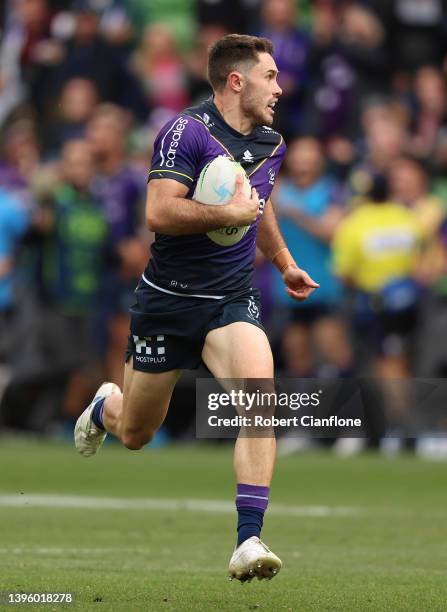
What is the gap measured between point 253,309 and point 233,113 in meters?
0.99

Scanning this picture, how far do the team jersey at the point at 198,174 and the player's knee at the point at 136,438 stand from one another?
834 mm

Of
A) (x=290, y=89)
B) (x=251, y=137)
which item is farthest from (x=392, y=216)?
(x=251, y=137)

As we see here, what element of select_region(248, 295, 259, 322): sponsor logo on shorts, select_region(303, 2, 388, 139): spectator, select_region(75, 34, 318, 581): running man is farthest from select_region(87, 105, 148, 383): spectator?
select_region(248, 295, 259, 322): sponsor logo on shorts

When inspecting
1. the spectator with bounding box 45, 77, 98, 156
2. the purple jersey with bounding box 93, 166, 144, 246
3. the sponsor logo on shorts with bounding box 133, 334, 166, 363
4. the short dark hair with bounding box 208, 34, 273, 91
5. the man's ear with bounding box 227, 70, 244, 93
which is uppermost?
the spectator with bounding box 45, 77, 98, 156

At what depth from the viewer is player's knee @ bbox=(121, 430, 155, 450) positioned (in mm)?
8488

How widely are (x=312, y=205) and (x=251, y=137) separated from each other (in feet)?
29.6

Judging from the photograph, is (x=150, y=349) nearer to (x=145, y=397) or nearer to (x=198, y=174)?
(x=145, y=397)

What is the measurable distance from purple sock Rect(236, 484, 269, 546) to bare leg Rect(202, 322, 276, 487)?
37 mm

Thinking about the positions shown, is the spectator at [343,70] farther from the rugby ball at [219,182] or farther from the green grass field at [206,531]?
the rugby ball at [219,182]

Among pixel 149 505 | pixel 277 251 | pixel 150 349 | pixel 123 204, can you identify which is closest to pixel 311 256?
pixel 123 204

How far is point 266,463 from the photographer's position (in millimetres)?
7562

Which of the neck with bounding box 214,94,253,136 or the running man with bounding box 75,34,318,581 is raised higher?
the neck with bounding box 214,94,253,136

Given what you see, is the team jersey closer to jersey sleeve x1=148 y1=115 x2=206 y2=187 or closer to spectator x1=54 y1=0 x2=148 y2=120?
jersey sleeve x1=148 y1=115 x2=206 y2=187

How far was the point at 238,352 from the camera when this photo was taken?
7.67m
